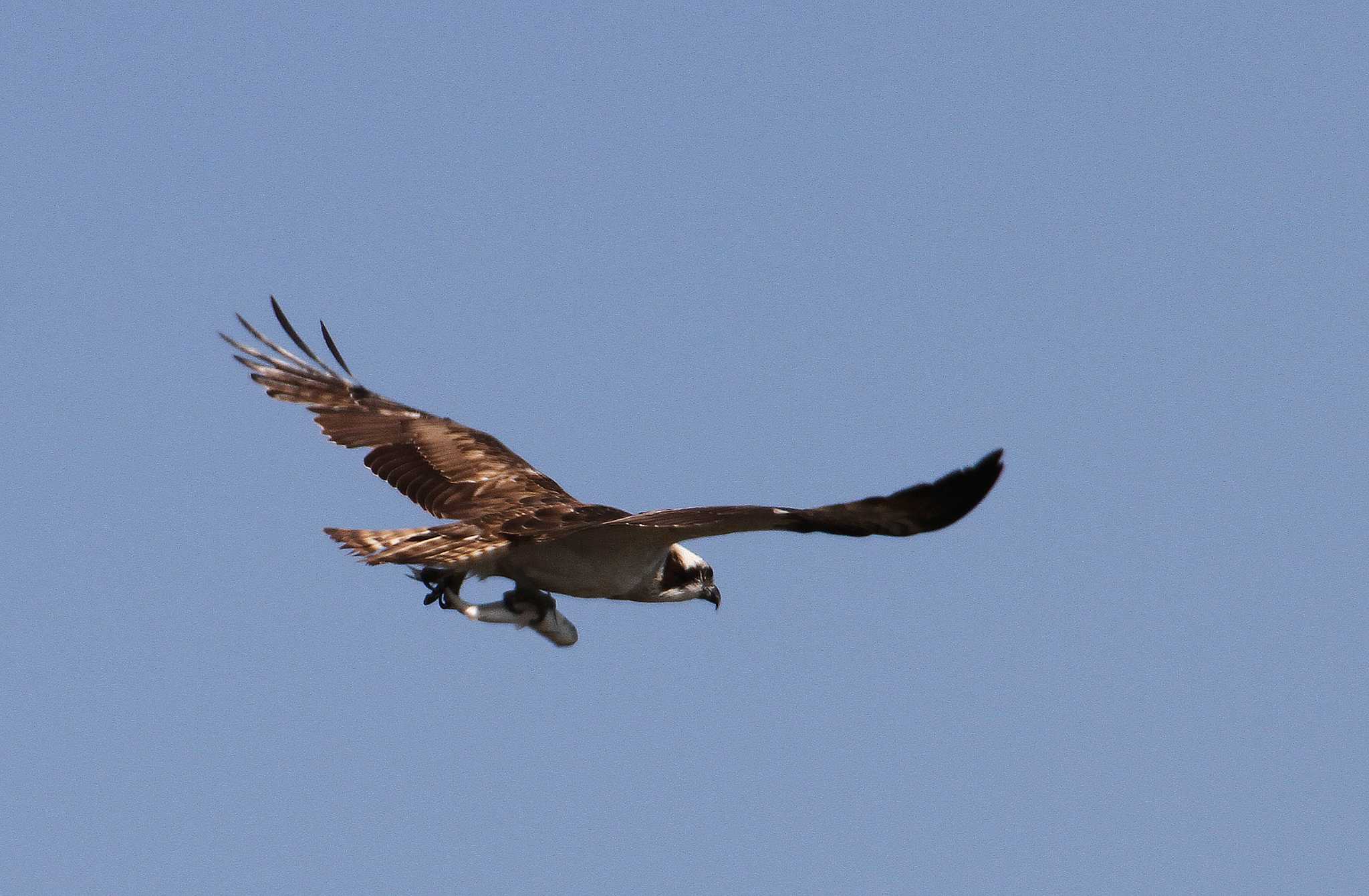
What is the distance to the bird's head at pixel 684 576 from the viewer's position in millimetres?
11656

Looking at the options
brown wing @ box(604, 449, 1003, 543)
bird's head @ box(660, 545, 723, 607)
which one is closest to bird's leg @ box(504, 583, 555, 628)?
bird's head @ box(660, 545, 723, 607)

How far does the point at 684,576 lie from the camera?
38.5 feet

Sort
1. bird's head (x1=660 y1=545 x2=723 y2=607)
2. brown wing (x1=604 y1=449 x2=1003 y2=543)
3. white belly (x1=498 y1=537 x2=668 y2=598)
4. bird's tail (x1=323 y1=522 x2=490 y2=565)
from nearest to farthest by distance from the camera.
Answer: brown wing (x1=604 y1=449 x2=1003 y2=543) < bird's tail (x1=323 y1=522 x2=490 y2=565) < white belly (x1=498 y1=537 x2=668 y2=598) < bird's head (x1=660 y1=545 x2=723 y2=607)

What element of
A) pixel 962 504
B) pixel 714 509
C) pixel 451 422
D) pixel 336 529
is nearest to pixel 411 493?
pixel 451 422

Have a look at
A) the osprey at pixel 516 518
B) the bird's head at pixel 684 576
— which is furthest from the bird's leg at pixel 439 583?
the bird's head at pixel 684 576

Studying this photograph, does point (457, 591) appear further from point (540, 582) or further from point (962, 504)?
point (962, 504)

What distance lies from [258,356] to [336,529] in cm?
394

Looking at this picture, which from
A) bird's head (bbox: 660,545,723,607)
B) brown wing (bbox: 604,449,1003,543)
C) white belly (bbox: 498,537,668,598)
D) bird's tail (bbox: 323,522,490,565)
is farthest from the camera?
bird's head (bbox: 660,545,723,607)

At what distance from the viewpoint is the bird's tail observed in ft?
33.8

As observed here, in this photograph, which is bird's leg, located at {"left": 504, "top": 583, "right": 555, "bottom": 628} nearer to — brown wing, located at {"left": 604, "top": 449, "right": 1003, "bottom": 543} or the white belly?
the white belly

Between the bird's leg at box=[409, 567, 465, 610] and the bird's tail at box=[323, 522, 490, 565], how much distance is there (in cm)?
23

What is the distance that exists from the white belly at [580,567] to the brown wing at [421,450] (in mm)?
240

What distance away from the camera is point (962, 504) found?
8.80 meters

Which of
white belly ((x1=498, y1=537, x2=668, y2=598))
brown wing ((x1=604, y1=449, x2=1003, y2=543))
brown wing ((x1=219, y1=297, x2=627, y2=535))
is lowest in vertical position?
brown wing ((x1=604, y1=449, x2=1003, y2=543))
